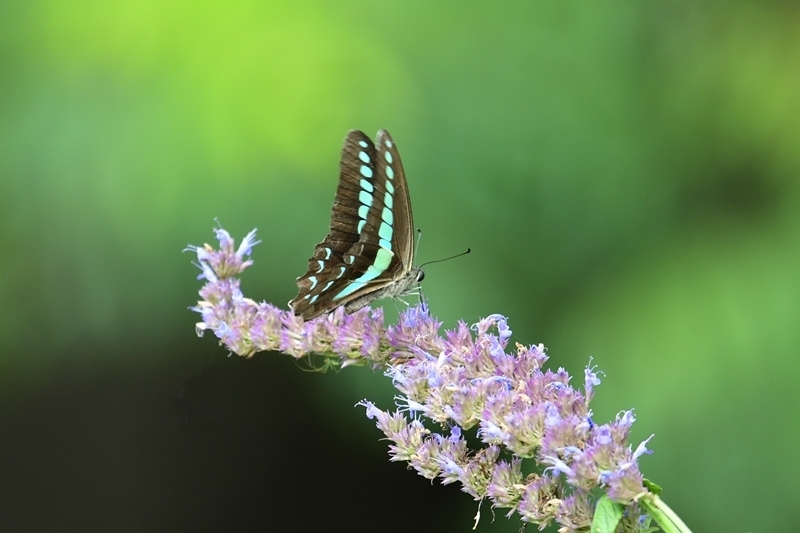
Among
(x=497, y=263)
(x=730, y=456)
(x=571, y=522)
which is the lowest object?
(x=571, y=522)

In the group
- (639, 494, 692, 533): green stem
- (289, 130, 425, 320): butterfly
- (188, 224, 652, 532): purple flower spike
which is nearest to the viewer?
(639, 494, 692, 533): green stem

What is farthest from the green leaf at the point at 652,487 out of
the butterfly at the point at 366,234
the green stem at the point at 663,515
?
the butterfly at the point at 366,234

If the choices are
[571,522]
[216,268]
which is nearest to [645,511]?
[571,522]

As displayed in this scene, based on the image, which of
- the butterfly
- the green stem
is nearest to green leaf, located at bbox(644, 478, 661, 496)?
the green stem

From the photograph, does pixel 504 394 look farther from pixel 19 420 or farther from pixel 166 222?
pixel 19 420

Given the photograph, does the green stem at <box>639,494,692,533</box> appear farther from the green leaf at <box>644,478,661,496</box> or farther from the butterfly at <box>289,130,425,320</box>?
the butterfly at <box>289,130,425,320</box>
